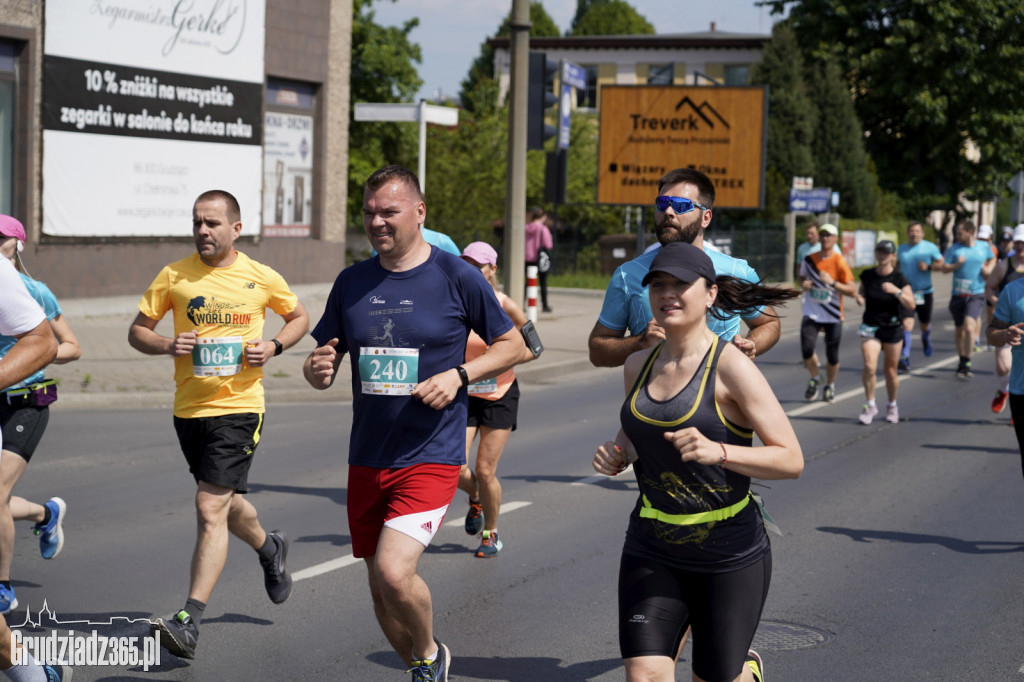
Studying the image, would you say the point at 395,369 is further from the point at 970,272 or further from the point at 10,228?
the point at 970,272

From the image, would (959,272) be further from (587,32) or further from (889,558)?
(587,32)

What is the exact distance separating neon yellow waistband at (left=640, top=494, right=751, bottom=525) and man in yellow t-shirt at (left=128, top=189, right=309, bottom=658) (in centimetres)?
242

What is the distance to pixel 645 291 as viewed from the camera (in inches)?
200

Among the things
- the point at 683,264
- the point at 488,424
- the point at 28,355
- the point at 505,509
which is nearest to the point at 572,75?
the point at 505,509

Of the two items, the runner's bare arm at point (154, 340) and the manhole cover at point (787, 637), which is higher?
the runner's bare arm at point (154, 340)

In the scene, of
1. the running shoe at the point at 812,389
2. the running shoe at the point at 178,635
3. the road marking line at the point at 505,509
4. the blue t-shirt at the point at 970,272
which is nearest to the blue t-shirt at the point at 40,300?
the running shoe at the point at 178,635

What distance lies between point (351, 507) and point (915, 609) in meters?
3.08

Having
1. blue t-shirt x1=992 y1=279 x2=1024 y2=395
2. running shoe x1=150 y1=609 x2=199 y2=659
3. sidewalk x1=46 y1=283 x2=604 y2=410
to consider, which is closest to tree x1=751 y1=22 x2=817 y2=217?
sidewalk x1=46 y1=283 x2=604 y2=410

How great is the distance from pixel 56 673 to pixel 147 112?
61.7 feet

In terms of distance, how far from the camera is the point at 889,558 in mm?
7406

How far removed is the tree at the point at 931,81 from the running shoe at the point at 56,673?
50032 millimetres

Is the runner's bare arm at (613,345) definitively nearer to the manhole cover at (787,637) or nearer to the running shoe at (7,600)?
the manhole cover at (787,637)

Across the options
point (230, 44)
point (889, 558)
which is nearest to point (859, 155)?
point (230, 44)

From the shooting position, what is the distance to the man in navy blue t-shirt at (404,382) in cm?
469
